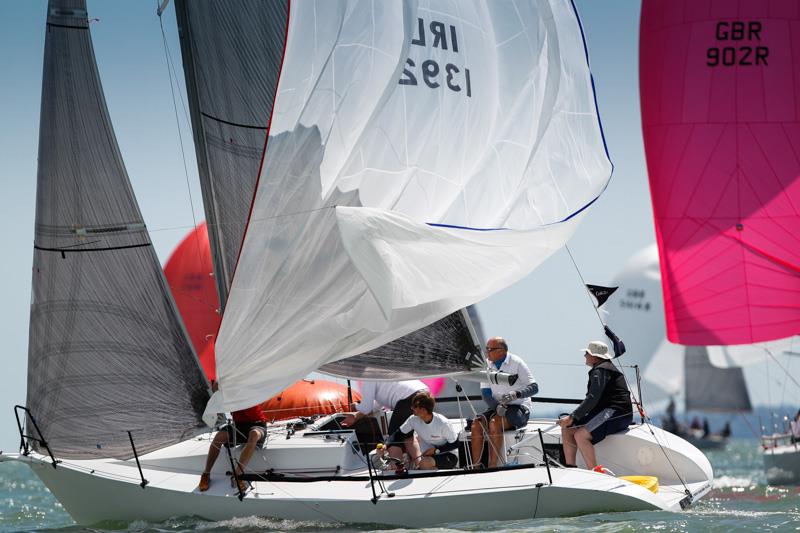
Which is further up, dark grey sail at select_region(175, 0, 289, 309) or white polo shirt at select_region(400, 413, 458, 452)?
dark grey sail at select_region(175, 0, 289, 309)

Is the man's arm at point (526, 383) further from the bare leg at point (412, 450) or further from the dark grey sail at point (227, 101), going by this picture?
the dark grey sail at point (227, 101)

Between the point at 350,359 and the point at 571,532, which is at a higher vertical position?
the point at 350,359

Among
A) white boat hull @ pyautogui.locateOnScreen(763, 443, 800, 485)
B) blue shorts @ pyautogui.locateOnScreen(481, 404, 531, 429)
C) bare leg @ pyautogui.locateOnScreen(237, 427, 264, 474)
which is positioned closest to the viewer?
bare leg @ pyautogui.locateOnScreen(237, 427, 264, 474)

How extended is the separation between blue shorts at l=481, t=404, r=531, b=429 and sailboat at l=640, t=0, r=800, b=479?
625cm

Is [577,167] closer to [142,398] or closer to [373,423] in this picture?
[373,423]

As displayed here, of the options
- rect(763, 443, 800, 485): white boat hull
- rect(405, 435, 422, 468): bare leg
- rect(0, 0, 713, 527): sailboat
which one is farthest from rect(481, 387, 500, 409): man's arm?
rect(763, 443, 800, 485): white boat hull

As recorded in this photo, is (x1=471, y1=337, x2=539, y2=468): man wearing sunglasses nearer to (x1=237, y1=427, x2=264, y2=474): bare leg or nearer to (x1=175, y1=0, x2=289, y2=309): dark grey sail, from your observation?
(x1=237, y1=427, x2=264, y2=474): bare leg

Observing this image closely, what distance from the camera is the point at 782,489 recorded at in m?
16.4

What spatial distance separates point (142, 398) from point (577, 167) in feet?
13.5

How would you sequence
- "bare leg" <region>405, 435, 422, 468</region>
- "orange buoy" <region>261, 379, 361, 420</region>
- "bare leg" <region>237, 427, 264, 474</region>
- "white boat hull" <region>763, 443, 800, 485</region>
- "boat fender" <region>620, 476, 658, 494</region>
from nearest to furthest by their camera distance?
"boat fender" <region>620, 476, 658, 494</region>, "bare leg" <region>237, 427, 264, 474</region>, "bare leg" <region>405, 435, 422, 468</region>, "orange buoy" <region>261, 379, 361, 420</region>, "white boat hull" <region>763, 443, 800, 485</region>

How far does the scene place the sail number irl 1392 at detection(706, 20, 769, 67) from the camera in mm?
15578

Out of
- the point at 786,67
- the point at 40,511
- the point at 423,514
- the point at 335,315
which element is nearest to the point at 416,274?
the point at 335,315

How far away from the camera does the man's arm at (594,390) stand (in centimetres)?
944

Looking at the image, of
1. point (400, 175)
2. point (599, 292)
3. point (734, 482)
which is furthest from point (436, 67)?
point (734, 482)
